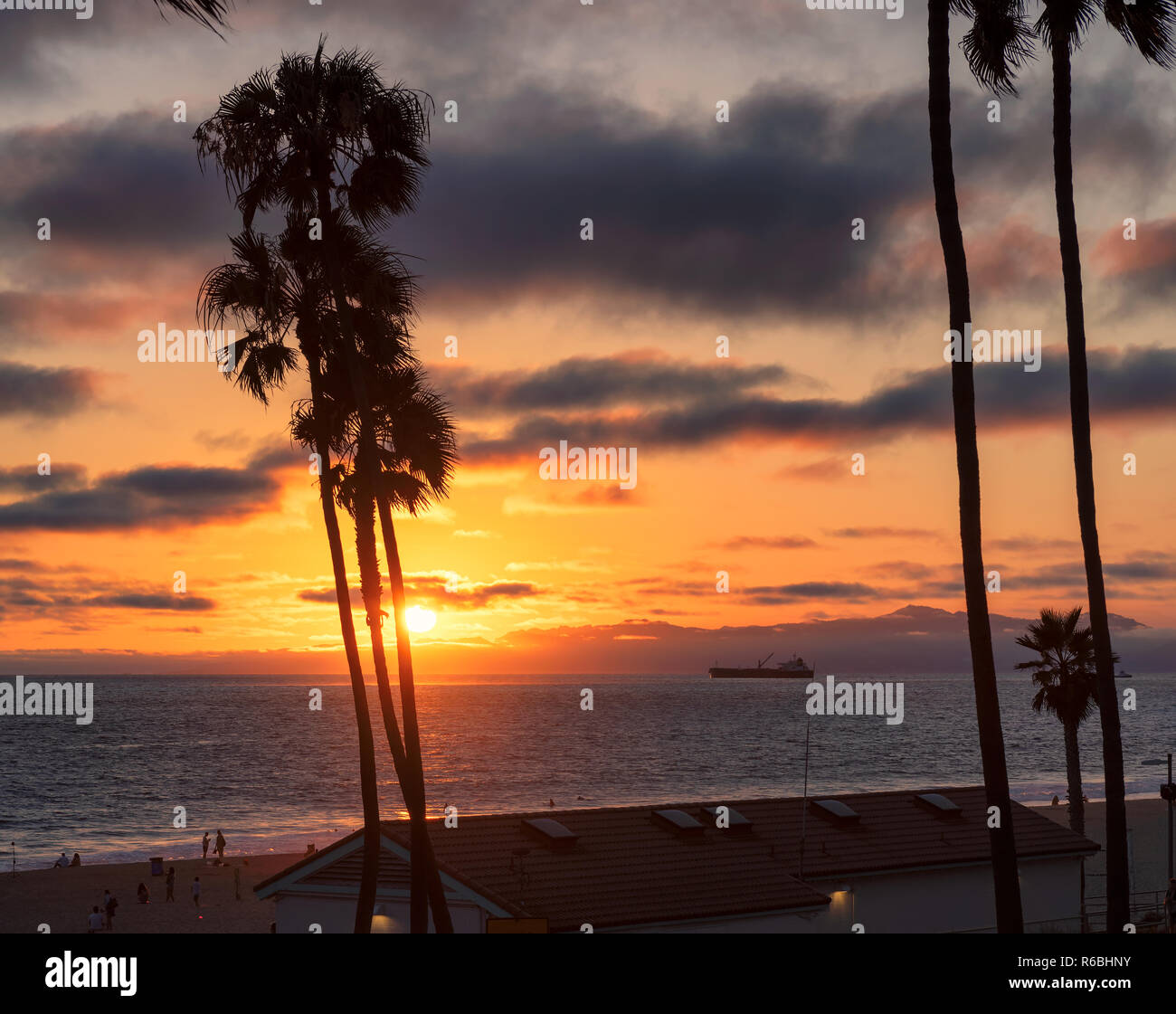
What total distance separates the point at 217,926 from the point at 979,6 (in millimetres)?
52578

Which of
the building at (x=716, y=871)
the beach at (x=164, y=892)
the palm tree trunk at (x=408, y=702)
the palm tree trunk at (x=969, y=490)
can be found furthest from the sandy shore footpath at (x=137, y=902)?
the palm tree trunk at (x=969, y=490)

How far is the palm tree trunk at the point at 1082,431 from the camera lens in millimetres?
19875

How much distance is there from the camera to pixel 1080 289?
2020 cm

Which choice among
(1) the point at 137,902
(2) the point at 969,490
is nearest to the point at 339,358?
(2) the point at 969,490

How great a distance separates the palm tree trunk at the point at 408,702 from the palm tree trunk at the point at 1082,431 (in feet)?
37.8

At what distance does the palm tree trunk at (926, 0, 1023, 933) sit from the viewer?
644 inches

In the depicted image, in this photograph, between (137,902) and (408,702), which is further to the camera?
(137,902)

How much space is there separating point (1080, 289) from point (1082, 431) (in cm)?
238

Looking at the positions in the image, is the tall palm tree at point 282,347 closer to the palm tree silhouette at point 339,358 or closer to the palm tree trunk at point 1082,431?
the palm tree silhouette at point 339,358

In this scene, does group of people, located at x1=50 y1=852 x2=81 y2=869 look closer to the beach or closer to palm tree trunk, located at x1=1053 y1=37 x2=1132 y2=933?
the beach

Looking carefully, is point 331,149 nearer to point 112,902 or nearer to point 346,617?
point 346,617

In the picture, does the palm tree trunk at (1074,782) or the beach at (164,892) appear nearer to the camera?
the palm tree trunk at (1074,782)


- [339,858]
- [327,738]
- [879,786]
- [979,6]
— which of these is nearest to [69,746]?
[327,738]

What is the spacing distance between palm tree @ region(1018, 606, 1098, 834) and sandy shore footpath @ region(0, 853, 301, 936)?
36.1m
